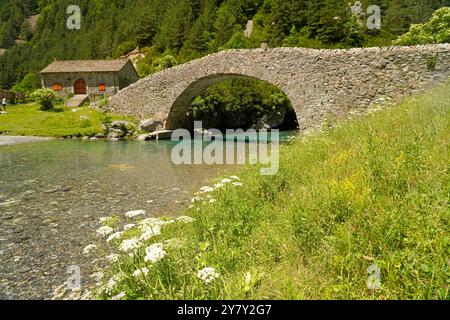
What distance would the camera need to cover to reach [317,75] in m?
16.8

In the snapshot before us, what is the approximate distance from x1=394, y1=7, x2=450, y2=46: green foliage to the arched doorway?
36.1 meters

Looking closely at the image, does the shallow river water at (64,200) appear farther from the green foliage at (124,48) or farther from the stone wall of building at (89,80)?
the green foliage at (124,48)

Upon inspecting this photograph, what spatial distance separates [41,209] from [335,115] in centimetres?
1328

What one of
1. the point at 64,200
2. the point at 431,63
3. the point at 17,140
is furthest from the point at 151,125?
the point at 431,63

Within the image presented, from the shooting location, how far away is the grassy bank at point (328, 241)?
279 centimetres

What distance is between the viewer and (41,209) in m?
7.82

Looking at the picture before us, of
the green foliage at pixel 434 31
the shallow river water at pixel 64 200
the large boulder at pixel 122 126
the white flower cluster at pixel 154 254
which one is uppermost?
the green foliage at pixel 434 31

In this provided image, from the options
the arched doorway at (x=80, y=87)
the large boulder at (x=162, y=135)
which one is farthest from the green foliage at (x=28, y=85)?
the large boulder at (x=162, y=135)

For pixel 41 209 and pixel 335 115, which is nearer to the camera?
pixel 41 209

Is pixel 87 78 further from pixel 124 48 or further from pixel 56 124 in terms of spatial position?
pixel 124 48

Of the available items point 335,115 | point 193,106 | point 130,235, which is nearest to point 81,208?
point 130,235

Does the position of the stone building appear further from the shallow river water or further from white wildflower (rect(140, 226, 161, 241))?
white wildflower (rect(140, 226, 161, 241))

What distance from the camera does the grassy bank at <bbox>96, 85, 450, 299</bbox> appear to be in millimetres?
2785

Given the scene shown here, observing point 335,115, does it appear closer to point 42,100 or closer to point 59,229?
point 59,229
